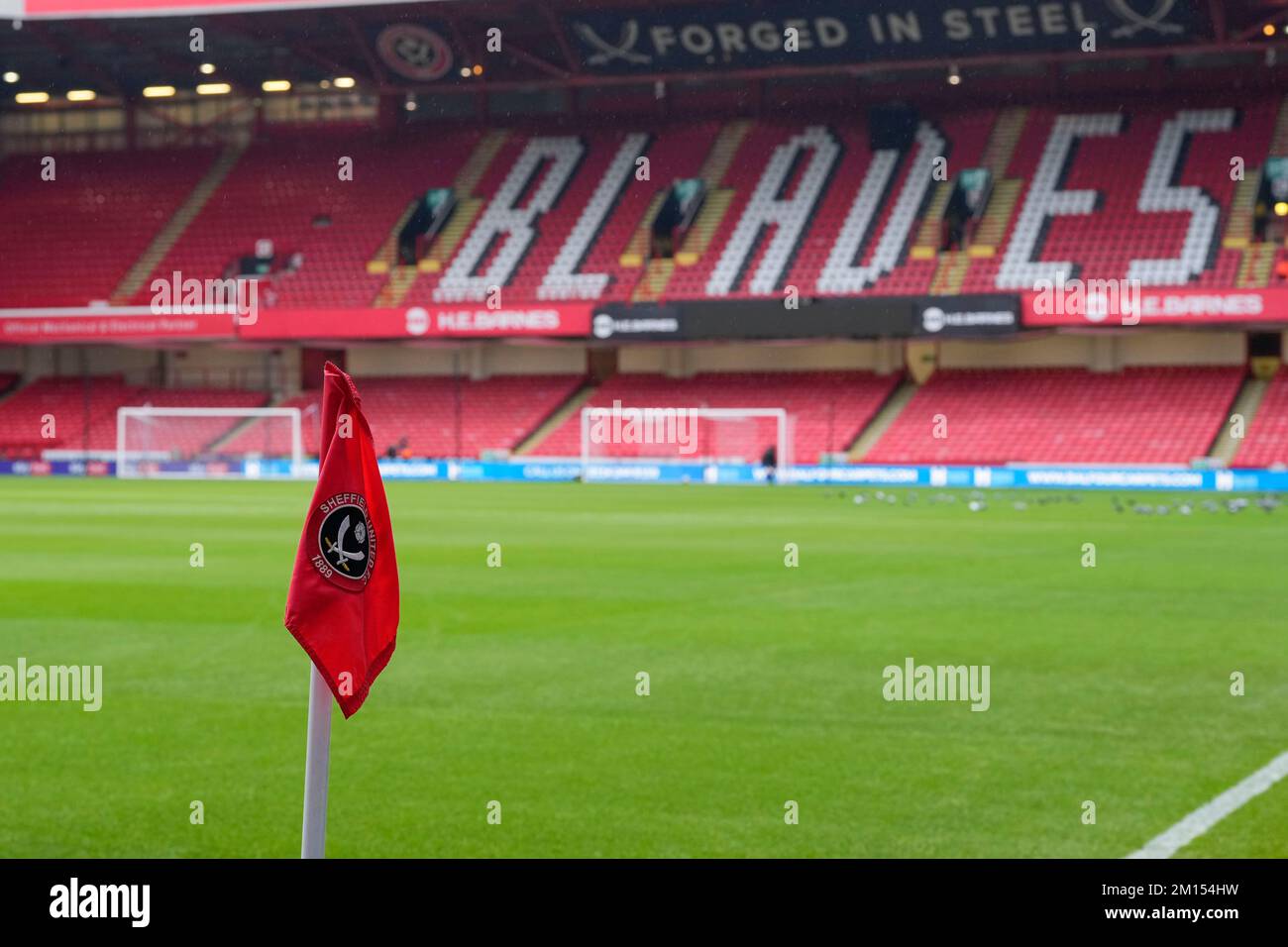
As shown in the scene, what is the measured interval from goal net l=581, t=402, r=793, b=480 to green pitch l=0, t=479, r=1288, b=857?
2766 cm

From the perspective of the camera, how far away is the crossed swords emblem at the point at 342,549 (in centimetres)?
507

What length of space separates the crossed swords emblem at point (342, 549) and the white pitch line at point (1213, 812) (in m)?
3.64

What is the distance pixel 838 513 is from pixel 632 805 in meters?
25.2

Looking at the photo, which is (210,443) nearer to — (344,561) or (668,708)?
(668,708)

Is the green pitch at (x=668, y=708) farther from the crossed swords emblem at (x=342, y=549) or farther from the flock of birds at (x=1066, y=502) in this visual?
the flock of birds at (x=1066, y=502)

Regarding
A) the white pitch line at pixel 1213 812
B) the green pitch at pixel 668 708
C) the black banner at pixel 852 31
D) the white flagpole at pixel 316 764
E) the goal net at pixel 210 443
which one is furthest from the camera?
the goal net at pixel 210 443

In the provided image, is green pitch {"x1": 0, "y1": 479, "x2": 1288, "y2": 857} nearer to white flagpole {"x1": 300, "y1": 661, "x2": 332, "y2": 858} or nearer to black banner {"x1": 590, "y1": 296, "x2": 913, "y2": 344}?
white flagpole {"x1": 300, "y1": 661, "x2": 332, "y2": 858}

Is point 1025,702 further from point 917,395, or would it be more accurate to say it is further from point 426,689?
point 917,395

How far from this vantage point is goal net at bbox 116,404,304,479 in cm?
5419

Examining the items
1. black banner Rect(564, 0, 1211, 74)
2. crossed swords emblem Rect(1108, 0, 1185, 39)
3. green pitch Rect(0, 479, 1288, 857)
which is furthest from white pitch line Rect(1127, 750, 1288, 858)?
black banner Rect(564, 0, 1211, 74)

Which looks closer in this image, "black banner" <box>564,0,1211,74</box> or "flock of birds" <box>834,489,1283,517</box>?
"flock of birds" <box>834,489,1283,517</box>

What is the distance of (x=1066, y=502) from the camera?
37.6 m
